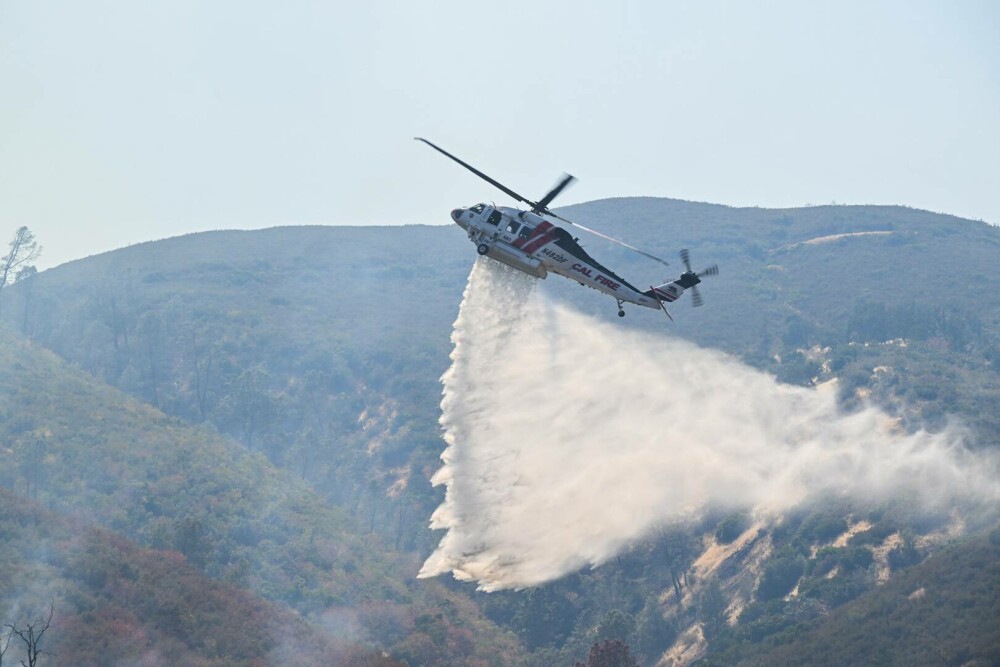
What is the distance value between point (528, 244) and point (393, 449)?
92337 mm

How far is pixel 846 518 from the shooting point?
91625mm

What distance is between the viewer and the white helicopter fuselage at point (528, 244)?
162 ft

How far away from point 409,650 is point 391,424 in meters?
73.1

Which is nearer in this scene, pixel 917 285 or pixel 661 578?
pixel 661 578

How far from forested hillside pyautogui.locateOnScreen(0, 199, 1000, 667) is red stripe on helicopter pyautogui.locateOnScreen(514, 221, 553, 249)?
34.0 m

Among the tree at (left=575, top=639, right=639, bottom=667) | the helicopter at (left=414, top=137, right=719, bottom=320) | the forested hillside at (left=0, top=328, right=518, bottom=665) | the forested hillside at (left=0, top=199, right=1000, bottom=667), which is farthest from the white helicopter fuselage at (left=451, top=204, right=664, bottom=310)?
the forested hillside at (left=0, top=199, right=1000, bottom=667)

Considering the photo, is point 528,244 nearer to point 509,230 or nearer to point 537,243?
point 537,243

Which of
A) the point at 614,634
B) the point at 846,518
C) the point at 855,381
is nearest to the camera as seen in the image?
the point at 614,634

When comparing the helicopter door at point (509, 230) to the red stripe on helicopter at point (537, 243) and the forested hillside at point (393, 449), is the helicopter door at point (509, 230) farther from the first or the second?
the forested hillside at point (393, 449)

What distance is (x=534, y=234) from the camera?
49.4 meters

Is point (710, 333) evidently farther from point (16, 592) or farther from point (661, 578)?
point (16, 592)

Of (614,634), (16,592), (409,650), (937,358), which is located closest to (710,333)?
(937,358)

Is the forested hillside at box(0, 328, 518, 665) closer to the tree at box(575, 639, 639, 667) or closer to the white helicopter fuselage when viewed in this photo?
the tree at box(575, 639, 639, 667)

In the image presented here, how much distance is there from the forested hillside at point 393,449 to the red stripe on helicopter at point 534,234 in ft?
112
